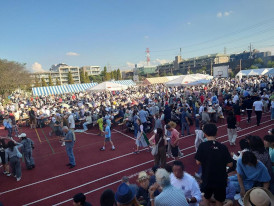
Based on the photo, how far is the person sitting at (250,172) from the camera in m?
3.41

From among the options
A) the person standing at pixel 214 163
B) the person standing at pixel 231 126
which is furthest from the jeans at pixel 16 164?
the person standing at pixel 231 126

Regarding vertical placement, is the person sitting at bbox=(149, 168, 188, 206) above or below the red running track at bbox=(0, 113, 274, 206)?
above

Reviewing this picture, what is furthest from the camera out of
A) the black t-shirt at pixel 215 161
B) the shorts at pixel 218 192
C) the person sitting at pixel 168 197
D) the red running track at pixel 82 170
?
the red running track at pixel 82 170

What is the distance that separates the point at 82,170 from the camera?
7.77 meters

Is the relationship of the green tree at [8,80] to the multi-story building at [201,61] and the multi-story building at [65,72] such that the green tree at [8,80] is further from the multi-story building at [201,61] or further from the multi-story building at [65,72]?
the multi-story building at [65,72]

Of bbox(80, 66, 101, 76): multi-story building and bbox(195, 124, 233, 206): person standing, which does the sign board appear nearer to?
bbox(195, 124, 233, 206): person standing

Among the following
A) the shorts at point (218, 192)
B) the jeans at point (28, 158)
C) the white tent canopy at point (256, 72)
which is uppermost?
the white tent canopy at point (256, 72)

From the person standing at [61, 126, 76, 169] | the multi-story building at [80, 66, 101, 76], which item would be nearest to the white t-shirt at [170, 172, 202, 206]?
the person standing at [61, 126, 76, 169]

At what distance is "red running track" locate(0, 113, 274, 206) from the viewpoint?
6.20 meters

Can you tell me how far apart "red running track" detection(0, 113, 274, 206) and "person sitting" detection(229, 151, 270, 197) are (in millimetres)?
3259

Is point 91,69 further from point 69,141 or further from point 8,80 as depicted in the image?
point 69,141

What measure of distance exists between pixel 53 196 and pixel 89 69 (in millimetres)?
132294

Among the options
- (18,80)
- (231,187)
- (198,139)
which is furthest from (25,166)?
(18,80)

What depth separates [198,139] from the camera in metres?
6.72
